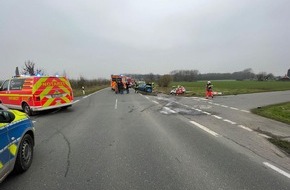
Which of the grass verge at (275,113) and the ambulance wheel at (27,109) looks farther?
the ambulance wheel at (27,109)

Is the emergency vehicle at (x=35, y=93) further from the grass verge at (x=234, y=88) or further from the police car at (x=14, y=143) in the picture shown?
the grass verge at (x=234, y=88)

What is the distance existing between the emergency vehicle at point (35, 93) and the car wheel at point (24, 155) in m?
8.14

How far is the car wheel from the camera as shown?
15.1ft

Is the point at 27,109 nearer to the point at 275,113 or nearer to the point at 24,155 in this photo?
the point at 24,155

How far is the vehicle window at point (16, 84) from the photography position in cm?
1338

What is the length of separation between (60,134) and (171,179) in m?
4.83

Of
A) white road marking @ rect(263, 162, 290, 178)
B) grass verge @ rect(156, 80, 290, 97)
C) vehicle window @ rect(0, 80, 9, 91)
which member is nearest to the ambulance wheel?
vehicle window @ rect(0, 80, 9, 91)

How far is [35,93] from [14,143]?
29.6 ft

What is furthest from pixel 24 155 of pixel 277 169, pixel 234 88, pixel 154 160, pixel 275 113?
pixel 234 88

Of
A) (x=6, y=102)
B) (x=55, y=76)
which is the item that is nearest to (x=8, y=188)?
(x=55, y=76)

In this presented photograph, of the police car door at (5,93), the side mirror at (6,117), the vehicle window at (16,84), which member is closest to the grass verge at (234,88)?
the vehicle window at (16,84)

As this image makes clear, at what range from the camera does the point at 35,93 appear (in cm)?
1275

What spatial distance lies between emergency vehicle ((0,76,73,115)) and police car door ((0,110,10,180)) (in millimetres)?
9264

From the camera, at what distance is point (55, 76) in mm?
14133
